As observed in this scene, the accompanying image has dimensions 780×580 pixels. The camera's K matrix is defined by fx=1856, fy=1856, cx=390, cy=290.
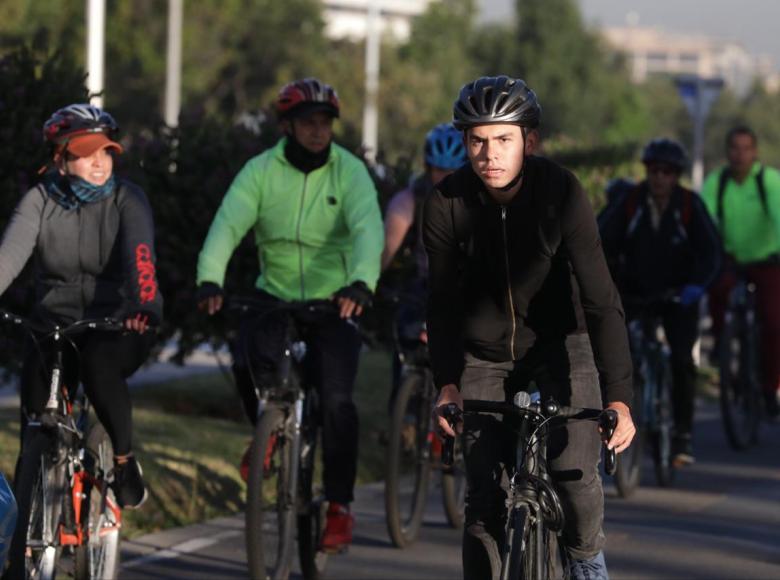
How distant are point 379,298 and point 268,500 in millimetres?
4004

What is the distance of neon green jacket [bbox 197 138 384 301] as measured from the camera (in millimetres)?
7355

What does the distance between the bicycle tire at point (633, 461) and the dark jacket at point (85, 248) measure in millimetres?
3789

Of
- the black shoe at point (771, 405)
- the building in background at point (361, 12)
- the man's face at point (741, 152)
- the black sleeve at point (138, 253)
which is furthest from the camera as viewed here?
the building in background at point (361, 12)

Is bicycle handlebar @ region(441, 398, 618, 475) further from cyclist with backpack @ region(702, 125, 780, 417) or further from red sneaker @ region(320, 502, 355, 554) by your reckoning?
cyclist with backpack @ region(702, 125, 780, 417)

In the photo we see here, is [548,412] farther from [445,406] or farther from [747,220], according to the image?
[747,220]

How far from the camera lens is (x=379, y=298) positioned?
36.7ft

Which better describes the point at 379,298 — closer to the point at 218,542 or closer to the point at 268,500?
the point at 218,542

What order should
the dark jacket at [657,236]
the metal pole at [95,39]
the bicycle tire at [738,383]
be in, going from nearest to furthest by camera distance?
the dark jacket at [657,236]
the bicycle tire at [738,383]
the metal pole at [95,39]

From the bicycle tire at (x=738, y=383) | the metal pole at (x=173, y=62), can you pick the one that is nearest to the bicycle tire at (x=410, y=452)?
the bicycle tire at (x=738, y=383)

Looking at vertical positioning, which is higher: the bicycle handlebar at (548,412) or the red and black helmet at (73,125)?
the red and black helmet at (73,125)

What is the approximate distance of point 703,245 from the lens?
10086 millimetres

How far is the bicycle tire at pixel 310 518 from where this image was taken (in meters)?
7.29

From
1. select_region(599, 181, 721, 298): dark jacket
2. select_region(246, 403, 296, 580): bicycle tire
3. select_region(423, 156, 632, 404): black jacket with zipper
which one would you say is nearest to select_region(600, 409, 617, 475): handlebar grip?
select_region(423, 156, 632, 404): black jacket with zipper

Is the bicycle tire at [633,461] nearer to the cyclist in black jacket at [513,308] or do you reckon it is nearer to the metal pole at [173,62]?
the cyclist in black jacket at [513,308]
